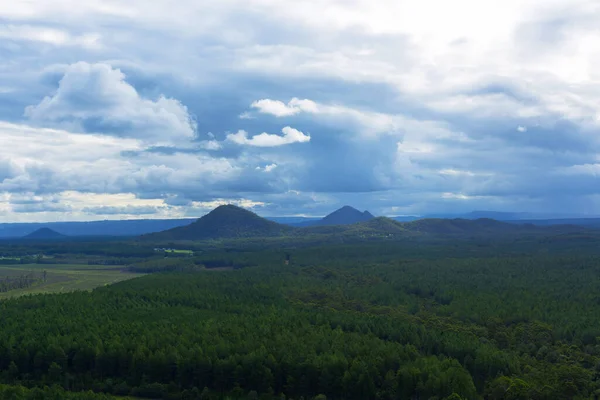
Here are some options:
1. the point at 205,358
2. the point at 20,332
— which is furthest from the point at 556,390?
the point at 20,332

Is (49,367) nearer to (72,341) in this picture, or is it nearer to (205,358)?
(72,341)

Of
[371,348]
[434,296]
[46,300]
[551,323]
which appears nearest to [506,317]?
[551,323]

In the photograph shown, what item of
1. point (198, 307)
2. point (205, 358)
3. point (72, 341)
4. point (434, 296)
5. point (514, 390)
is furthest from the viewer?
point (434, 296)

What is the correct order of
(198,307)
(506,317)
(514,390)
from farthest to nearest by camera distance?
(198,307)
(506,317)
(514,390)

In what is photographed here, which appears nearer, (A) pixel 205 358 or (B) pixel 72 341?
(A) pixel 205 358

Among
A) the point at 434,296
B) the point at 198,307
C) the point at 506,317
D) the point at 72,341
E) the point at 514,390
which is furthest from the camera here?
the point at 434,296

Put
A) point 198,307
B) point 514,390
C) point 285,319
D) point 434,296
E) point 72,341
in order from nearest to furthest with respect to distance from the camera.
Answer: point 514,390
point 72,341
point 285,319
point 198,307
point 434,296

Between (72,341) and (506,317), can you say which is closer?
(72,341)

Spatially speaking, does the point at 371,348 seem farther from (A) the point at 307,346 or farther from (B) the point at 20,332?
(B) the point at 20,332
